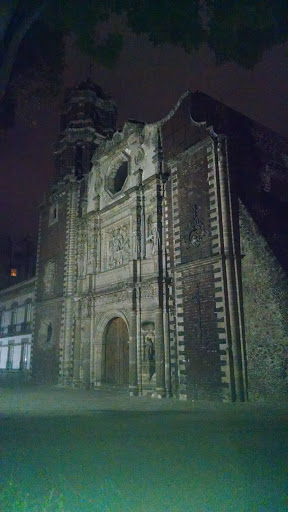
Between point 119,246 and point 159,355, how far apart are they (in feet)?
21.8

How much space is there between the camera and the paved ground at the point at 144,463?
13.0 feet

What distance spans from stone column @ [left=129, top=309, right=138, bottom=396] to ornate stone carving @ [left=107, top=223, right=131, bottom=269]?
334 cm

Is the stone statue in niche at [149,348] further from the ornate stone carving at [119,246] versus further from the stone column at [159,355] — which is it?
the ornate stone carving at [119,246]

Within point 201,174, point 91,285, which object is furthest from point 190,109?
point 91,285

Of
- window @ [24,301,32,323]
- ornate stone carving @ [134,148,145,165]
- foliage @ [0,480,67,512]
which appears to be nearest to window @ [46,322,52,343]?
window @ [24,301,32,323]

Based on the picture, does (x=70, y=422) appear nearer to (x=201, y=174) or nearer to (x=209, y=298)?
(x=209, y=298)

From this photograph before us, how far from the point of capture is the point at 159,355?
16.0 meters

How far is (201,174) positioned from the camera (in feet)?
51.6

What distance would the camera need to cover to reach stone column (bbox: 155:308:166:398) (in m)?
15.5

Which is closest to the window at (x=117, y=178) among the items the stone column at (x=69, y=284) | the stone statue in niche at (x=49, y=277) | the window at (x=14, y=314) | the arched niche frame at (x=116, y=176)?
the arched niche frame at (x=116, y=176)

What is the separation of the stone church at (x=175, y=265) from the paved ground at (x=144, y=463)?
4.36 meters

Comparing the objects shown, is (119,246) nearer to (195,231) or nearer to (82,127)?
(195,231)

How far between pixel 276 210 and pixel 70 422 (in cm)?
1201

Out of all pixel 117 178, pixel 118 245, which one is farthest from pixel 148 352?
pixel 117 178
